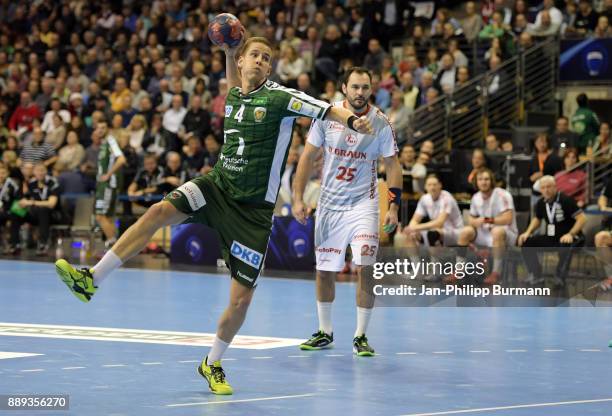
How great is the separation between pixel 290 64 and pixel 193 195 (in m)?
15.1

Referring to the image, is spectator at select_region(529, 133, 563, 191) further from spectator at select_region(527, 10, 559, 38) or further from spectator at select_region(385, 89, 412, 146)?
spectator at select_region(527, 10, 559, 38)

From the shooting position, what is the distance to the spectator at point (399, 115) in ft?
65.2

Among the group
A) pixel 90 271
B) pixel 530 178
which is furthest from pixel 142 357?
pixel 530 178

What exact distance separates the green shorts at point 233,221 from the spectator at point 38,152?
15.3 m

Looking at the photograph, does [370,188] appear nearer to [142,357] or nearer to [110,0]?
[142,357]

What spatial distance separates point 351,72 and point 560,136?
948 cm

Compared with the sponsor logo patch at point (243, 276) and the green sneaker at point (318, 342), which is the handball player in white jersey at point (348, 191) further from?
the sponsor logo patch at point (243, 276)

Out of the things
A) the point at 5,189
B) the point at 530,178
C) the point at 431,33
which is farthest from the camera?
Answer: the point at 431,33

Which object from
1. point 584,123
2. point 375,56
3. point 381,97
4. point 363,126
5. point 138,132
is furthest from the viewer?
point 138,132

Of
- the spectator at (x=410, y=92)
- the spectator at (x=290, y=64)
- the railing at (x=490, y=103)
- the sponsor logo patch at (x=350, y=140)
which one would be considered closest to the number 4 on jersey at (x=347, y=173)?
the sponsor logo patch at (x=350, y=140)

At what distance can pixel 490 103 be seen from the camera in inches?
806

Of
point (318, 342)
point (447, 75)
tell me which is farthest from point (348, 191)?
point (447, 75)

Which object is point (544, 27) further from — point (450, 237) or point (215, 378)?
point (215, 378)

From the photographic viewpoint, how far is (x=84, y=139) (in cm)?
2356
